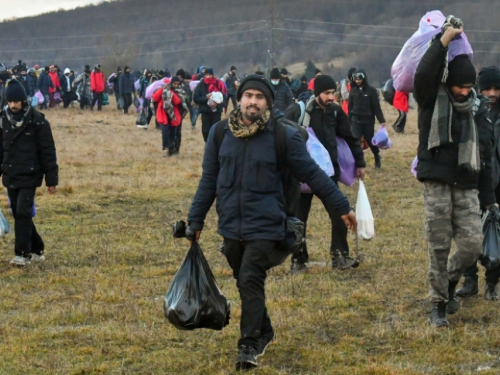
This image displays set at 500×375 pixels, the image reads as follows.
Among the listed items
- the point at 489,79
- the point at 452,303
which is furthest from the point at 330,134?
the point at 452,303

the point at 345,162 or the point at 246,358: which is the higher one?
the point at 345,162

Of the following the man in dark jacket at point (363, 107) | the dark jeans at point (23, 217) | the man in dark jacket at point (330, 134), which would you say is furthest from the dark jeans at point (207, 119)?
the man in dark jacket at point (330, 134)

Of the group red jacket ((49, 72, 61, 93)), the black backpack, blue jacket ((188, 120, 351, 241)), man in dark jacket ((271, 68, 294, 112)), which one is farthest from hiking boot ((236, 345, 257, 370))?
red jacket ((49, 72, 61, 93))

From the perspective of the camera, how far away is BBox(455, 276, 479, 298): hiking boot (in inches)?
291

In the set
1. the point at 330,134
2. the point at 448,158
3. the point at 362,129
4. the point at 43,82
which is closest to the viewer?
the point at 448,158

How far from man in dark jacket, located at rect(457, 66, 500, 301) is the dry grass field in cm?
12

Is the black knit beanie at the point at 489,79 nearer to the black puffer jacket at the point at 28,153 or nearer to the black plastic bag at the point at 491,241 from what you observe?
the black plastic bag at the point at 491,241

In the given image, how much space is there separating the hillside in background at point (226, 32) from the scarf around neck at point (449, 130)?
8427cm

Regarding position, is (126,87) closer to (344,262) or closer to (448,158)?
(344,262)

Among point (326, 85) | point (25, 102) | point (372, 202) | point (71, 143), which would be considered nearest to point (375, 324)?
point (326, 85)

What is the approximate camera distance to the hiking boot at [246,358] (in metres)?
5.55

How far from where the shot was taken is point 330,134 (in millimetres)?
8477

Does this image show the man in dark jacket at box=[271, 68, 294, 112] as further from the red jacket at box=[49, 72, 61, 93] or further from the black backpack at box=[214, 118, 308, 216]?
the red jacket at box=[49, 72, 61, 93]

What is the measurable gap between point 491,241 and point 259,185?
219 centimetres
